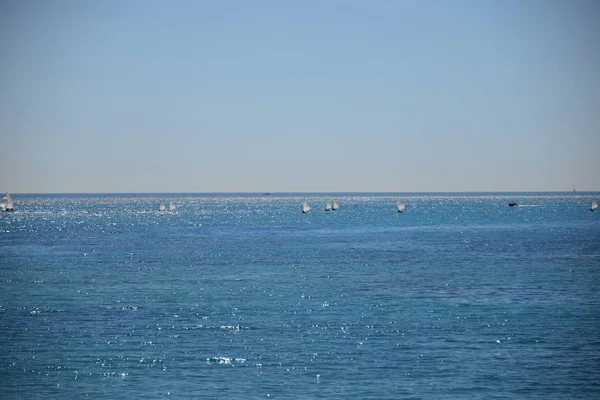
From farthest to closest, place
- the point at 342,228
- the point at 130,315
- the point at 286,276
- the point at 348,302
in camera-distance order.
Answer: the point at 342,228 → the point at 286,276 → the point at 348,302 → the point at 130,315

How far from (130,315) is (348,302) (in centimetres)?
1494

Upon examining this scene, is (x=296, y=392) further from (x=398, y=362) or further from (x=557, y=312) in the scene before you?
(x=557, y=312)

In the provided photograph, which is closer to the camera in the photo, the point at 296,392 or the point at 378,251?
the point at 296,392

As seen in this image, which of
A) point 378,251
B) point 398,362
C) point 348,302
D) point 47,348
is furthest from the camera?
point 378,251

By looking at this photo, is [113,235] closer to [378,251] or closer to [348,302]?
[378,251]

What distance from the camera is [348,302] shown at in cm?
5166

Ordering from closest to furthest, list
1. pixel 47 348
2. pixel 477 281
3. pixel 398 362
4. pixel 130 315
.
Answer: pixel 398 362, pixel 47 348, pixel 130 315, pixel 477 281

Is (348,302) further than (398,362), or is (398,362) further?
(348,302)

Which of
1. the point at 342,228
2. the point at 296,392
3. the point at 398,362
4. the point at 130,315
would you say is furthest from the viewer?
the point at 342,228

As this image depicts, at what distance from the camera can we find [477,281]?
206 feet

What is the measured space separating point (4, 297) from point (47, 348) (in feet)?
60.2

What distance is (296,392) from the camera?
3133 centimetres

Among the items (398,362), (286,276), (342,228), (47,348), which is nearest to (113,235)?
(342,228)

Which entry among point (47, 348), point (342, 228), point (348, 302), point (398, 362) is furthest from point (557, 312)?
point (342, 228)
